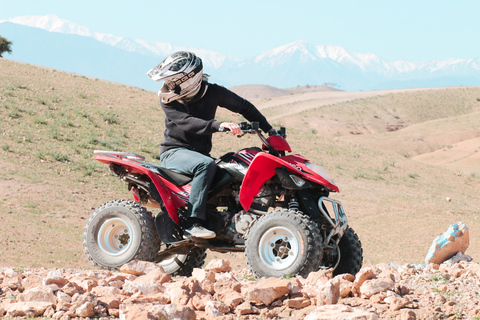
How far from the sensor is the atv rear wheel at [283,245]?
5.95 m

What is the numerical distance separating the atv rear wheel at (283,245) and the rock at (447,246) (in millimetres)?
2033

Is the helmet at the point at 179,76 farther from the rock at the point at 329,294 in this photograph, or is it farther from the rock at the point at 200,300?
the rock at the point at 329,294

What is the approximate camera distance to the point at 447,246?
734 cm

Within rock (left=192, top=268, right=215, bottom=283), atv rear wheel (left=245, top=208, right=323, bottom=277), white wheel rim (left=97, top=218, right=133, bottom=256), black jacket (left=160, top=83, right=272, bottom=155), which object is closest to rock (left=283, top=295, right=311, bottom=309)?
rock (left=192, top=268, right=215, bottom=283)

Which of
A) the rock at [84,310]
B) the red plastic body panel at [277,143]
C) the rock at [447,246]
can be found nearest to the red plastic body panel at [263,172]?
the red plastic body panel at [277,143]

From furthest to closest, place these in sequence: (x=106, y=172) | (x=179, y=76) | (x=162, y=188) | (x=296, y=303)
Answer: (x=106, y=172) < (x=162, y=188) < (x=179, y=76) < (x=296, y=303)

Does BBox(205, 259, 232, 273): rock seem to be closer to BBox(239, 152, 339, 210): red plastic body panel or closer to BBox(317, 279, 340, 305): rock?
BBox(239, 152, 339, 210): red plastic body panel

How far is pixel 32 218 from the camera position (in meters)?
12.8

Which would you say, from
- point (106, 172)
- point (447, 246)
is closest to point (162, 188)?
point (447, 246)

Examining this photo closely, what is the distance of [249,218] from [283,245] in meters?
0.47

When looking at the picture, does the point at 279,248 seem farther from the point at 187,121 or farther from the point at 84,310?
the point at 84,310

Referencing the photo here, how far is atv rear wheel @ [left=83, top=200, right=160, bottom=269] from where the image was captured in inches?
261

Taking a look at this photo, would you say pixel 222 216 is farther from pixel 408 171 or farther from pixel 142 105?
pixel 142 105

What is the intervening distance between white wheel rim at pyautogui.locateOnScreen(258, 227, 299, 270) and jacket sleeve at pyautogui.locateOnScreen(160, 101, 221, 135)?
1.21 meters
